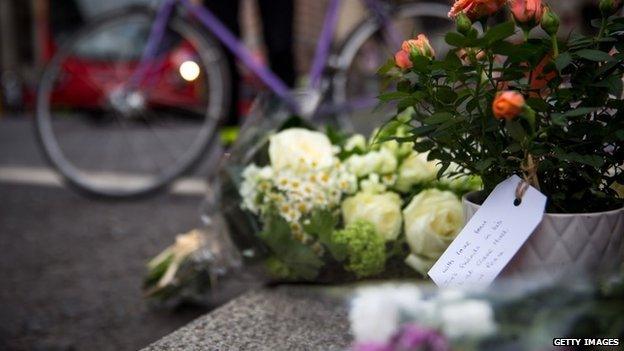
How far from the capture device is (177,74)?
319 cm

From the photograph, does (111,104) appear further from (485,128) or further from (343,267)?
(485,128)

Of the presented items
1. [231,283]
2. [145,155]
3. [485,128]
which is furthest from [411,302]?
[145,155]

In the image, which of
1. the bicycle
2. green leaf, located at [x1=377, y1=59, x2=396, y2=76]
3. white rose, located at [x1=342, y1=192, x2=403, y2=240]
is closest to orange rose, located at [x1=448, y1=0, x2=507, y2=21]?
green leaf, located at [x1=377, y1=59, x2=396, y2=76]

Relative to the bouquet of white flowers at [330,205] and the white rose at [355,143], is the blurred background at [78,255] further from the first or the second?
the white rose at [355,143]

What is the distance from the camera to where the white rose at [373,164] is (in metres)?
1.35

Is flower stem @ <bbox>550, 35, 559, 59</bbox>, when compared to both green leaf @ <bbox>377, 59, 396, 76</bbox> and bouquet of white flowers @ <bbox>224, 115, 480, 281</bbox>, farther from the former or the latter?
bouquet of white flowers @ <bbox>224, 115, 480, 281</bbox>

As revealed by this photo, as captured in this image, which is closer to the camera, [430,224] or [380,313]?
[380,313]

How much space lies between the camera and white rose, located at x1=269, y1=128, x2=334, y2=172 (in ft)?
4.31

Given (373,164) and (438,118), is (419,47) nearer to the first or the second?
(438,118)

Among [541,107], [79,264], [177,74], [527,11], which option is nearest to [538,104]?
[541,107]

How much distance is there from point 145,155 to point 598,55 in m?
3.48

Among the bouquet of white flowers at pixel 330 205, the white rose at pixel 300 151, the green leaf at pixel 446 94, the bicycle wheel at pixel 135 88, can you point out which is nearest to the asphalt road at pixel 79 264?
the bicycle wheel at pixel 135 88

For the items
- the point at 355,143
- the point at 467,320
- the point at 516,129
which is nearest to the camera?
the point at 467,320

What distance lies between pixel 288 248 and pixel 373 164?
0.23 metres
